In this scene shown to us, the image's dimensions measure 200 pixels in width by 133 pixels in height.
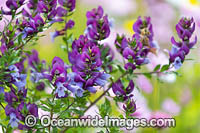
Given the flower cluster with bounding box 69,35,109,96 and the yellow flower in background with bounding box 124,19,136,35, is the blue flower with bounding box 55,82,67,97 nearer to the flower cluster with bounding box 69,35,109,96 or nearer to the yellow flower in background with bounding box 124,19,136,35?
the flower cluster with bounding box 69,35,109,96

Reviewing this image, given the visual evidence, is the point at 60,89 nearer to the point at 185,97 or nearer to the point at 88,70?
the point at 88,70

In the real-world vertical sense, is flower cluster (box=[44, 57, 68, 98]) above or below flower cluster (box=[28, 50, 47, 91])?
above

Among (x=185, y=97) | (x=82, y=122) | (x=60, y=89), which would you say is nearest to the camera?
(x=60, y=89)

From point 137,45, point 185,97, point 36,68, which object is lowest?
point 185,97

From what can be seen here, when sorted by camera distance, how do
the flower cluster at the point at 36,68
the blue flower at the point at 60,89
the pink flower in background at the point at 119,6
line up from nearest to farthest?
the blue flower at the point at 60,89
the flower cluster at the point at 36,68
the pink flower in background at the point at 119,6

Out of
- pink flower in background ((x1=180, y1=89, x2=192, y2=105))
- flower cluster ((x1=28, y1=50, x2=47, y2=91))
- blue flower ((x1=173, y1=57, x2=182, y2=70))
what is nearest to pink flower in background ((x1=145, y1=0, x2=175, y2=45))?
pink flower in background ((x1=180, y1=89, x2=192, y2=105))

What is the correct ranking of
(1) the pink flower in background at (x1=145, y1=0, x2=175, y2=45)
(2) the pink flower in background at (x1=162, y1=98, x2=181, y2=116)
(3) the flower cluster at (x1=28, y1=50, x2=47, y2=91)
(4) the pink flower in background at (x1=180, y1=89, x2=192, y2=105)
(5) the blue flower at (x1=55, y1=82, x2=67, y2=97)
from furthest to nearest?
(1) the pink flower in background at (x1=145, y1=0, x2=175, y2=45), (4) the pink flower in background at (x1=180, y1=89, x2=192, y2=105), (2) the pink flower in background at (x1=162, y1=98, x2=181, y2=116), (3) the flower cluster at (x1=28, y1=50, x2=47, y2=91), (5) the blue flower at (x1=55, y1=82, x2=67, y2=97)

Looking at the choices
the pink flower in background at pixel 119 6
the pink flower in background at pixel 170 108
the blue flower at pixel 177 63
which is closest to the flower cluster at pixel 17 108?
the blue flower at pixel 177 63

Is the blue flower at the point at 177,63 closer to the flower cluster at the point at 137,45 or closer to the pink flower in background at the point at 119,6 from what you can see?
the flower cluster at the point at 137,45

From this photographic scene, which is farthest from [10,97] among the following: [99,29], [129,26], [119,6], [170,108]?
[119,6]
